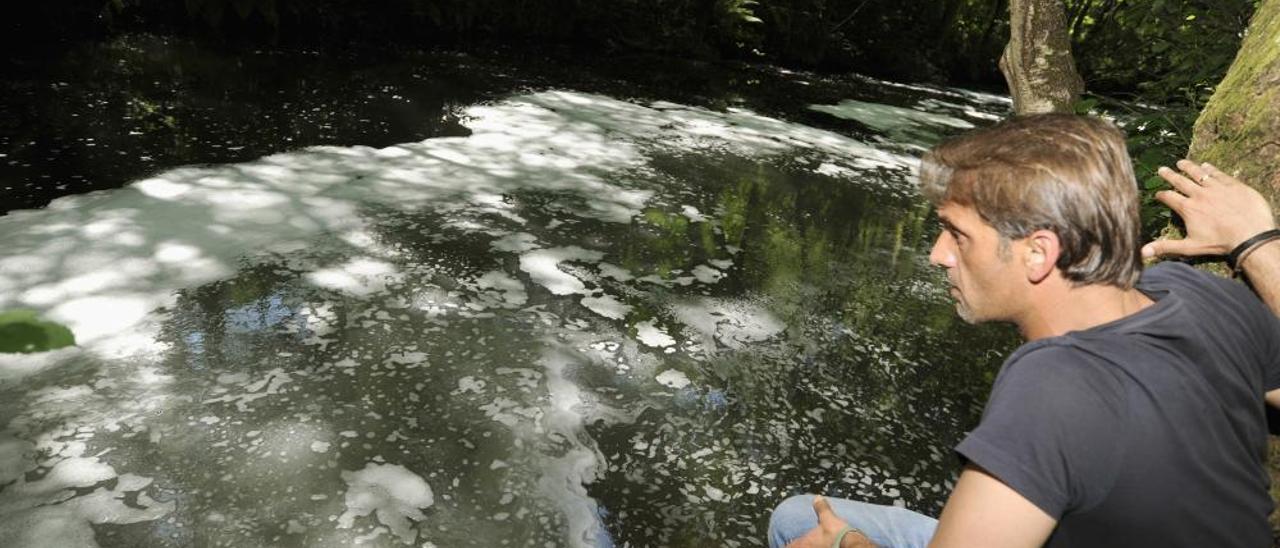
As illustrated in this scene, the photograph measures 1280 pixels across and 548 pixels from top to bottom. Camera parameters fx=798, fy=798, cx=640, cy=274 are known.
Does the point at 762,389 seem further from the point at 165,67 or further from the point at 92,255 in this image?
the point at 165,67

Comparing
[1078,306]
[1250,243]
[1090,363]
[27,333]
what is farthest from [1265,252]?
[27,333]

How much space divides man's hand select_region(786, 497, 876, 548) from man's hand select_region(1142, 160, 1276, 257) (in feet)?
2.93

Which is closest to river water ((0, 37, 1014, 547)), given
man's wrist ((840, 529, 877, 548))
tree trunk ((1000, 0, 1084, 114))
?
man's wrist ((840, 529, 877, 548))

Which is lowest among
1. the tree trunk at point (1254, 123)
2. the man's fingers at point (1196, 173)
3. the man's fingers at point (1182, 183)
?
the man's fingers at point (1182, 183)

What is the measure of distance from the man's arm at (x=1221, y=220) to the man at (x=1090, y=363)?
21 millimetres

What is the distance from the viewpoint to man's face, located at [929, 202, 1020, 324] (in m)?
1.29

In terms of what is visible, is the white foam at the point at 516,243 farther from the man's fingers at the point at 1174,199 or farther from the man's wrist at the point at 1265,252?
the man's wrist at the point at 1265,252

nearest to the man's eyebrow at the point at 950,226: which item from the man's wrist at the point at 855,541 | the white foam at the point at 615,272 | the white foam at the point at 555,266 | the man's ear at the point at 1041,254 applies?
the man's ear at the point at 1041,254

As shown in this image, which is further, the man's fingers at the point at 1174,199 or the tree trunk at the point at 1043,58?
the tree trunk at the point at 1043,58

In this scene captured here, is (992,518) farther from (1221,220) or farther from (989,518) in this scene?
(1221,220)

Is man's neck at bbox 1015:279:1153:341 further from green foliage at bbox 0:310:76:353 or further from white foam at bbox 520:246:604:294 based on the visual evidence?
white foam at bbox 520:246:604:294

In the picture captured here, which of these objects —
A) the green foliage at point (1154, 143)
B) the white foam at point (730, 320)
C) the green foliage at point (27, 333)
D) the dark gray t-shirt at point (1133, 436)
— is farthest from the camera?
the white foam at point (730, 320)

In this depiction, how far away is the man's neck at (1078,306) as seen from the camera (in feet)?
4.08

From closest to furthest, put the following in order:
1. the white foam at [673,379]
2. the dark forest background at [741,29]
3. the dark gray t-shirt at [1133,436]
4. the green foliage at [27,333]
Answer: the green foliage at [27,333] < the dark gray t-shirt at [1133,436] < the white foam at [673,379] < the dark forest background at [741,29]
